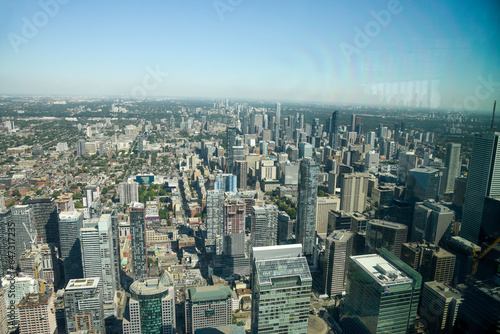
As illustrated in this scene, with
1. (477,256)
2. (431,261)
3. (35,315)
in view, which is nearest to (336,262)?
(431,261)

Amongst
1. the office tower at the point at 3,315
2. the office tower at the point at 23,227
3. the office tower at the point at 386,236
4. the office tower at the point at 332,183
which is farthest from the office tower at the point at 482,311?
the office tower at the point at 332,183

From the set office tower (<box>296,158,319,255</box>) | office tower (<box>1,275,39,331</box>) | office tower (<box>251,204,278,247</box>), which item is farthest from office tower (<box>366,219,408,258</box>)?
office tower (<box>1,275,39,331</box>)

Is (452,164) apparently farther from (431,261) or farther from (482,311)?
(482,311)

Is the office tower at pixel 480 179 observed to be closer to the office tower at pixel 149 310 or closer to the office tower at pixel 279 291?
the office tower at pixel 279 291

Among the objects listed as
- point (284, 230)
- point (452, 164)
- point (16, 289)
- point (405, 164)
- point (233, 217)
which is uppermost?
point (452, 164)

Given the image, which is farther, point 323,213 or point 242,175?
point 242,175

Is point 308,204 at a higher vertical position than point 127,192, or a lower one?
higher
